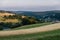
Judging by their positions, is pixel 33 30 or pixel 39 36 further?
pixel 33 30

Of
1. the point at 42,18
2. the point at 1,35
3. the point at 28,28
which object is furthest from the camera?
the point at 42,18

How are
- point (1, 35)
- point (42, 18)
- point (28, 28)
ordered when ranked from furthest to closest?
point (42, 18) < point (28, 28) < point (1, 35)

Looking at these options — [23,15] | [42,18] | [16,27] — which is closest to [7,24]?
[16,27]

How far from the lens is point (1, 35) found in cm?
225

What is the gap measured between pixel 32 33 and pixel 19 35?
21cm

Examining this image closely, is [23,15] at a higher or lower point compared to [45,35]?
higher

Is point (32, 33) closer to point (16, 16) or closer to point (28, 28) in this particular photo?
point (28, 28)

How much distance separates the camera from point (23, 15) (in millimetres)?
2518

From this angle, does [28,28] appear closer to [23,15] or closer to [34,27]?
[34,27]

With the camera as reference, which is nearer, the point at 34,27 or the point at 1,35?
the point at 1,35

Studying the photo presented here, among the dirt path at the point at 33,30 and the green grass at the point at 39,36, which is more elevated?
the dirt path at the point at 33,30

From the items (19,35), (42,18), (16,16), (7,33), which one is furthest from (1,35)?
(42,18)

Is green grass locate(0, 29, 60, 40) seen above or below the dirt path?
below

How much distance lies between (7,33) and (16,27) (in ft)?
0.68
